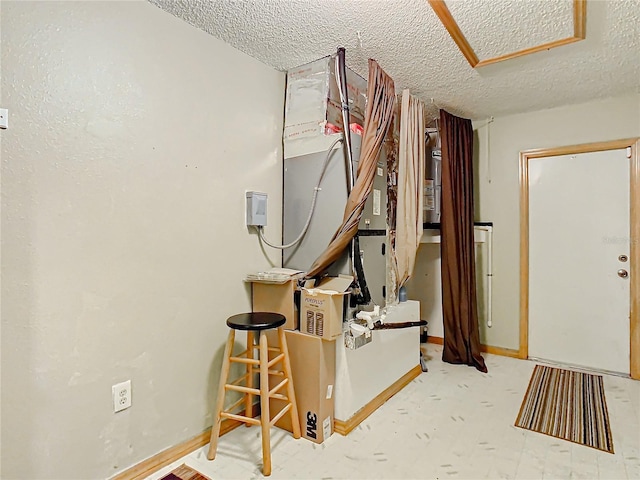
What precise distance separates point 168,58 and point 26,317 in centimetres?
125

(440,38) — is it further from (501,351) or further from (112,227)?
(501,351)

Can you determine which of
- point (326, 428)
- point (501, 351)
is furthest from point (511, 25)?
point (501, 351)

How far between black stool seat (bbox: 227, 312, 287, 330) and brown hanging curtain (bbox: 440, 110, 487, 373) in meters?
1.70

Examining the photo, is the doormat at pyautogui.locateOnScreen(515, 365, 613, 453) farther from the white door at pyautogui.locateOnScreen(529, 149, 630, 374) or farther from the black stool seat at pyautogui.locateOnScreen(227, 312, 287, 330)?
the black stool seat at pyautogui.locateOnScreen(227, 312, 287, 330)

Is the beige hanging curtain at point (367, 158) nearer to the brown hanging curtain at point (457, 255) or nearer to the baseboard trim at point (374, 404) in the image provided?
the baseboard trim at point (374, 404)

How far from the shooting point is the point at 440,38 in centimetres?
191

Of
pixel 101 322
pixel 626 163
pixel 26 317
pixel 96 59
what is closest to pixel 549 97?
pixel 626 163

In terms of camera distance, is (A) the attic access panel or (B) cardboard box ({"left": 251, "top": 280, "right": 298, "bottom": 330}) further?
(B) cardboard box ({"left": 251, "top": 280, "right": 298, "bottom": 330})

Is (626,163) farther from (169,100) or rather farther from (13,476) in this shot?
(13,476)

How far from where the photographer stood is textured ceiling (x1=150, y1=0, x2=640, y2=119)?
1.65m

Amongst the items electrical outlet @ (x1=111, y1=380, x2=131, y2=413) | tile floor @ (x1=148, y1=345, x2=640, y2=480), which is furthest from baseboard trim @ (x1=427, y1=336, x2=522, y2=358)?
electrical outlet @ (x1=111, y1=380, x2=131, y2=413)

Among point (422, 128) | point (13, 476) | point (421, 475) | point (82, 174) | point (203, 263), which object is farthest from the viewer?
point (422, 128)

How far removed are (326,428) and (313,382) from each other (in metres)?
0.26

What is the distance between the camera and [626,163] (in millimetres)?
2725
